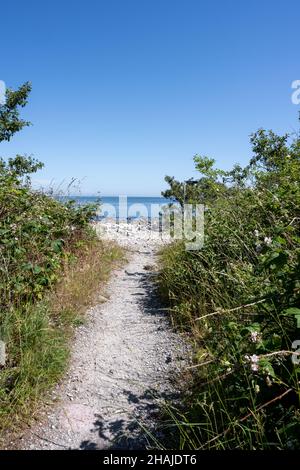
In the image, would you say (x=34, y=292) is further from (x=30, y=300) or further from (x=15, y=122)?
(x=15, y=122)

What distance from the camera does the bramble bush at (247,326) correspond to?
2037 mm

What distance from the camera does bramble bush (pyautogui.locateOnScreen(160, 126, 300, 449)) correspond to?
2.04 metres

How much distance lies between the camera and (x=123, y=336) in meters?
4.63

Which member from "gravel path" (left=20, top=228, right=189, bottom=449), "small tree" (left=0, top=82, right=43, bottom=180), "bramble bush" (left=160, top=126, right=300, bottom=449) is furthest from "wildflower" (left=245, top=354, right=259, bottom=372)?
"small tree" (left=0, top=82, right=43, bottom=180)

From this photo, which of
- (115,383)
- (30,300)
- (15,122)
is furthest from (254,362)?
(15,122)

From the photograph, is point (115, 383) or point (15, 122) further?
point (15, 122)

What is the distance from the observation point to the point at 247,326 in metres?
2.27

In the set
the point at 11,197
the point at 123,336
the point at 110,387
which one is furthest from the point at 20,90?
the point at 110,387

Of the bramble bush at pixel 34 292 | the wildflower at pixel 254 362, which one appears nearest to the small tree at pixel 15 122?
the bramble bush at pixel 34 292

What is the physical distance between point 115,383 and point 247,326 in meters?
1.80

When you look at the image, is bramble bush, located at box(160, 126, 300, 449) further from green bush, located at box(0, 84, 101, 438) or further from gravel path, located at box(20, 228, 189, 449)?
green bush, located at box(0, 84, 101, 438)

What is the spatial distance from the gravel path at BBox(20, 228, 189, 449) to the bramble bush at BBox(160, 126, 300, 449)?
30 centimetres
